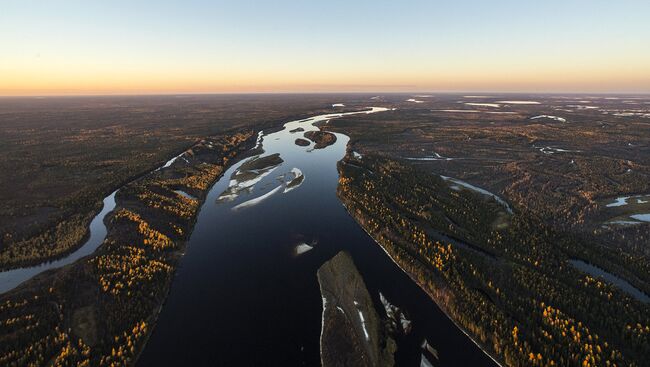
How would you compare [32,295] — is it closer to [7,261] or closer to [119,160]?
[7,261]

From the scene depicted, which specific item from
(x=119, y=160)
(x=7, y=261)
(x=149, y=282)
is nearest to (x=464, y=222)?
(x=149, y=282)

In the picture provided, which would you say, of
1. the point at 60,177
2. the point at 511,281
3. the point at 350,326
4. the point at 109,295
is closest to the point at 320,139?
the point at 60,177

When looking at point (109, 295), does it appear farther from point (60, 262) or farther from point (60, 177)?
point (60, 177)

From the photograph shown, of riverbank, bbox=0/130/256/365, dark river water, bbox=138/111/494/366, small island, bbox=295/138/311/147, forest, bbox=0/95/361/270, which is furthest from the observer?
small island, bbox=295/138/311/147

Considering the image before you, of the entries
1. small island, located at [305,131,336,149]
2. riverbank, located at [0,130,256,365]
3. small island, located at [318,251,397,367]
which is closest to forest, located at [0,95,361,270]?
riverbank, located at [0,130,256,365]

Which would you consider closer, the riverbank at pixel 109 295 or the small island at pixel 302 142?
the riverbank at pixel 109 295

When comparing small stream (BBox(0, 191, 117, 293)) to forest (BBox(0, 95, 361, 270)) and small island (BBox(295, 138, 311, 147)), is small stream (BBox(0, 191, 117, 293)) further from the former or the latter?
small island (BBox(295, 138, 311, 147))

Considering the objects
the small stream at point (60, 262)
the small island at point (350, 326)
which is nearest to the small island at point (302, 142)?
the small stream at point (60, 262)

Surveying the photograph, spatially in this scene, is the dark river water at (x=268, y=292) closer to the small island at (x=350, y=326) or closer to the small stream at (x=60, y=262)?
the small island at (x=350, y=326)
